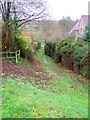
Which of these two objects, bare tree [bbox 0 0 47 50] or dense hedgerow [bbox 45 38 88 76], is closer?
dense hedgerow [bbox 45 38 88 76]

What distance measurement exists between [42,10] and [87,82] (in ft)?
28.4

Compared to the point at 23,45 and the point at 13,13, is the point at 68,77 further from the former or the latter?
the point at 13,13

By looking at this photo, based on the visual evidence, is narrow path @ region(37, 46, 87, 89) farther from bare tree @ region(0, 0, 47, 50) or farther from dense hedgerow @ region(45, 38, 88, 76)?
bare tree @ region(0, 0, 47, 50)

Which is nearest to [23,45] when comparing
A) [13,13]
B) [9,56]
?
[9,56]

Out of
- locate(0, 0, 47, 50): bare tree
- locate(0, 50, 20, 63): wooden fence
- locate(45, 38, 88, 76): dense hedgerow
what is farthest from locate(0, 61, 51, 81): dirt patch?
locate(0, 0, 47, 50): bare tree

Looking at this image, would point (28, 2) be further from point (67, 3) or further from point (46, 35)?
point (46, 35)

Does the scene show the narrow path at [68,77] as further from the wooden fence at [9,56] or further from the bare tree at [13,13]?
the bare tree at [13,13]

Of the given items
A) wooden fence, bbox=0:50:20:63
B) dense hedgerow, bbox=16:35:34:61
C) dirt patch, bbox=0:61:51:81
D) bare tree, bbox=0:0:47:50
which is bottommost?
dirt patch, bbox=0:61:51:81

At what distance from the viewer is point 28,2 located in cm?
1498

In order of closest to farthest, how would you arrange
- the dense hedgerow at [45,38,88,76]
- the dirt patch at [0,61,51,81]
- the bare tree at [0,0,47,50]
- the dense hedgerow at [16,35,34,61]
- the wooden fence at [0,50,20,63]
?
the dirt patch at [0,61,51,81] → the dense hedgerow at [45,38,88,76] → the wooden fence at [0,50,20,63] → the bare tree at [0,0,47,50] → the dense hedgerow at [16,35,34,61]

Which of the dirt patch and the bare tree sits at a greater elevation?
the bare tree

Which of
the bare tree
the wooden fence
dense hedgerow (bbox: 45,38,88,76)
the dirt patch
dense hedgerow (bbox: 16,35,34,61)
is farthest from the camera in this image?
dense hedgerow (bbox: 16,35,34,61)

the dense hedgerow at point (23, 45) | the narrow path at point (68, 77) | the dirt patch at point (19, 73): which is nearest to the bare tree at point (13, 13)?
the dense hedgerow at point (23, 45)

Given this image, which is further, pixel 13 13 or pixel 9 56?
pixel 13 13
